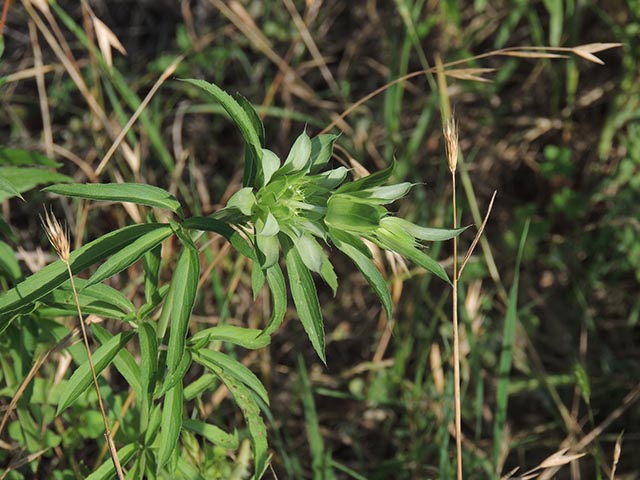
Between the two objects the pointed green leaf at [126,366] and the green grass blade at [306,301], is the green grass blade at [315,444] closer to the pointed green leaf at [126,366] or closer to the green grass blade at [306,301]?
the pointed green leaf at [126,366]

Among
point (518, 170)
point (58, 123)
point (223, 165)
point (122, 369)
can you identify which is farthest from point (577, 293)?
point (58, 123)

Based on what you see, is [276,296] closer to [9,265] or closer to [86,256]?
Answer: [86,256]

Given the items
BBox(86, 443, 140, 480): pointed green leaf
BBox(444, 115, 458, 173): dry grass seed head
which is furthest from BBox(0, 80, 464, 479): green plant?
BBox(444, 115, 458, 173): dry grass seed head

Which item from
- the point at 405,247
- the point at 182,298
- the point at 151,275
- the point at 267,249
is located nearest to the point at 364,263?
the point at 405,247

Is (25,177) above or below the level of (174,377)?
above

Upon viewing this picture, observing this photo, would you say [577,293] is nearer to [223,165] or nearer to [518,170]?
[518,170]

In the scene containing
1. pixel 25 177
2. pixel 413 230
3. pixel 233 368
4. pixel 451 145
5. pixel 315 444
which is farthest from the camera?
pixel 315 444

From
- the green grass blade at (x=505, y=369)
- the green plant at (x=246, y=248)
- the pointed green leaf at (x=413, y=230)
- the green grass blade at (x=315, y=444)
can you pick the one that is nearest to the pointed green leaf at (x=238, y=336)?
the green plant at (x=246, y=248)
